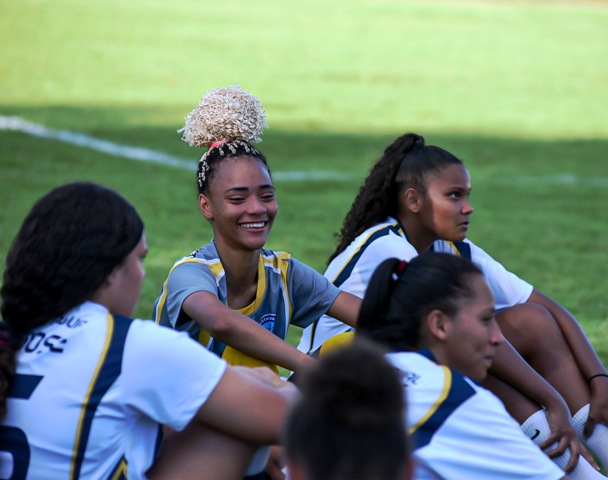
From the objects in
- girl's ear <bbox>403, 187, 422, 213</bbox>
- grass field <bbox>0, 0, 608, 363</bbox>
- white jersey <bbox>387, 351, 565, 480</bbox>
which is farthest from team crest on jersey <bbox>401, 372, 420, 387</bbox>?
grass field <bbox>0, 0, 608, 363</bbox>

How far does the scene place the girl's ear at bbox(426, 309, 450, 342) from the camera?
294cm

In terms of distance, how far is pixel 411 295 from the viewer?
2967 mm

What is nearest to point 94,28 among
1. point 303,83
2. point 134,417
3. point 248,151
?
point 303,83

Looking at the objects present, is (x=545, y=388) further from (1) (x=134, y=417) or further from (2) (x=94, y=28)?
(2) (x=94, y=28)

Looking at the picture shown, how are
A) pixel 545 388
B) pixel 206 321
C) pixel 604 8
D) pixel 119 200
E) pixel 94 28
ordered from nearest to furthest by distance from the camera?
pixel 119 200 → pixel 206 321 → pixel 545 388 → pixel 94 28 → pixel 604 8

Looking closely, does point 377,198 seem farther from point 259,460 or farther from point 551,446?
point 259,460

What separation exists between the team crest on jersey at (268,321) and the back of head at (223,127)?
0.53 m

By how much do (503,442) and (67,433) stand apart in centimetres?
106

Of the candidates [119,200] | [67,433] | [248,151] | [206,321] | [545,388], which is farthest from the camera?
[248,151]

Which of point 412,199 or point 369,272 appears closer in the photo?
point 369,272

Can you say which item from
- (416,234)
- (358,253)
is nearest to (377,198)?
(416,234)

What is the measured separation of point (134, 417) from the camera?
262 centimetres

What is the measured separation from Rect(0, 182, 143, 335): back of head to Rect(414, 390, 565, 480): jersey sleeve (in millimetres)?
893

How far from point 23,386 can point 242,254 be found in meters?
1.52
